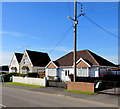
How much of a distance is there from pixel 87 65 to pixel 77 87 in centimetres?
1018

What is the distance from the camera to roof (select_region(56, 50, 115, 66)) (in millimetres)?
27558

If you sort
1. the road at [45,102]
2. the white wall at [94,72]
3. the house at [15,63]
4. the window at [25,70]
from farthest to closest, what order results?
the house at [15,63] < the window at [25,70] < the white wall at [94,72] < the road at [45,102]

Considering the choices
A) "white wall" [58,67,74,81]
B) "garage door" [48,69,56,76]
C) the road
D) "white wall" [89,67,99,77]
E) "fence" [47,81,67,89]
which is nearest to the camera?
the road

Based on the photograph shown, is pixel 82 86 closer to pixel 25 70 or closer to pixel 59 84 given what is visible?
pixel 59 84

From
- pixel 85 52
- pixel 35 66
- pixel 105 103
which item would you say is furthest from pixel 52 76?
pixel 105 103

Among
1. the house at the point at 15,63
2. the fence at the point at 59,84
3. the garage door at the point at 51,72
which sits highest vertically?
the house at the point at 15,63

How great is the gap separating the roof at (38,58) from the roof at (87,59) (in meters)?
13.2

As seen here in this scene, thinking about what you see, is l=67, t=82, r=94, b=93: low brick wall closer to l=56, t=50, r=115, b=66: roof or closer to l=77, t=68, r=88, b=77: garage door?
l=77, t=68, r=88, b=77: garage door

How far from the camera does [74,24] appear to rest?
17.7 metres

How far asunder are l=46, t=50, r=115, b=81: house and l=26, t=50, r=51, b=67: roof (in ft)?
42.1

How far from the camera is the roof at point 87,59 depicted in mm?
27558

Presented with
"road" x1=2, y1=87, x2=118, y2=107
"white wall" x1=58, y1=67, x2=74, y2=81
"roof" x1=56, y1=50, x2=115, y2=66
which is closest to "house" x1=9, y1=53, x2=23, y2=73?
"roof" x1=56, y1=50, x2=115, y2=66

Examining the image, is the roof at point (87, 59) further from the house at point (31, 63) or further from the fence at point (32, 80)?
the house at point (31, 63)

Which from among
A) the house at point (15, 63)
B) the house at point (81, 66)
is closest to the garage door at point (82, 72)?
the house at point (81, 66)
